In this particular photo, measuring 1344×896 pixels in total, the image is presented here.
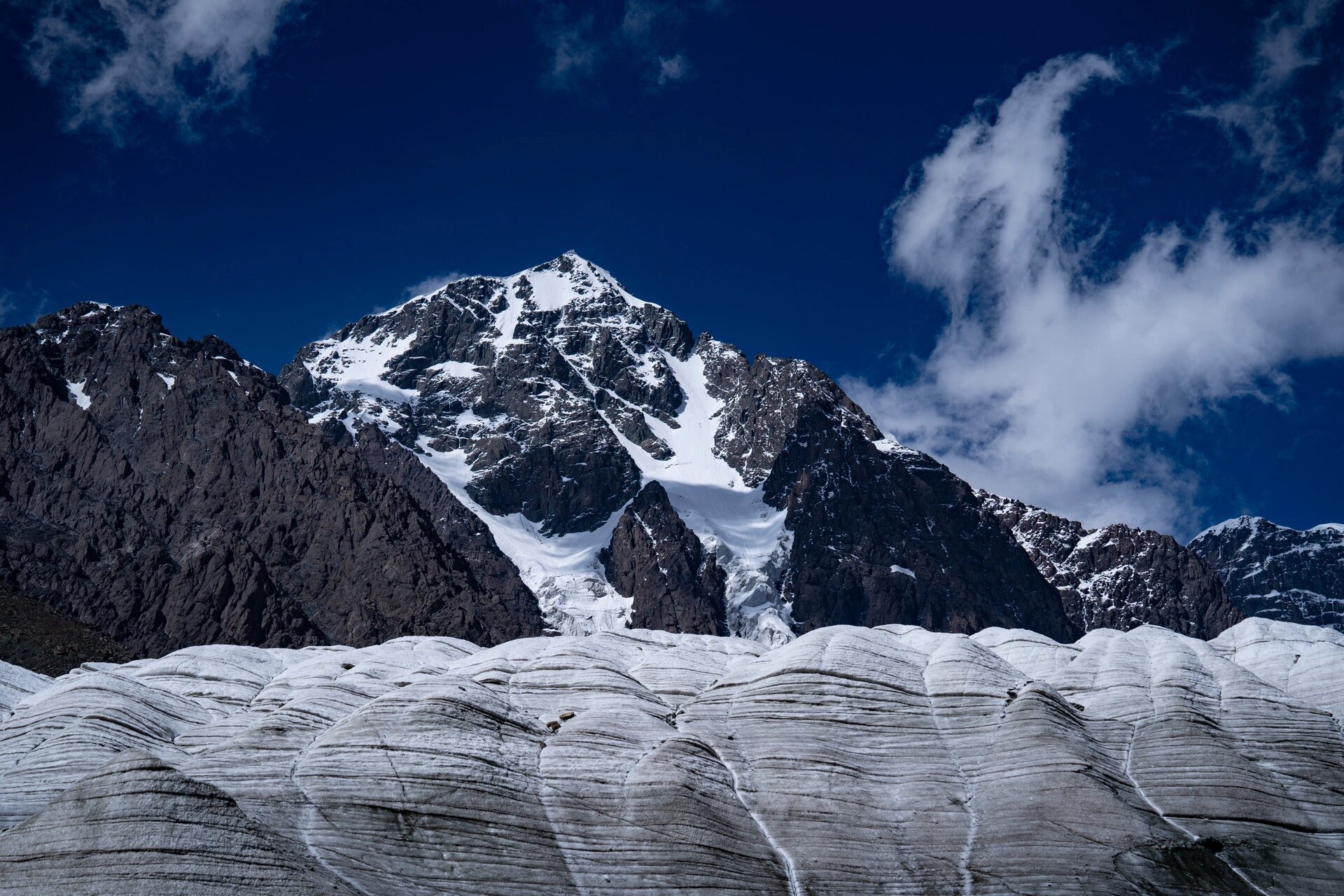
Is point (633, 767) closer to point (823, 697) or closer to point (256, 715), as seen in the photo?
point (823, 697)

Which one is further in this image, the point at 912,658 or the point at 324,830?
the point at 912,658

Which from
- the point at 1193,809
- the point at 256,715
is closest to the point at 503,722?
the point at 256,715

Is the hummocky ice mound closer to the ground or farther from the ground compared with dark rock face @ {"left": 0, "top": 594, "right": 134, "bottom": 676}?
closer to the ground

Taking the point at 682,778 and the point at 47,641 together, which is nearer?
the point at 682,778

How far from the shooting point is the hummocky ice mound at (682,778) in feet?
88.1

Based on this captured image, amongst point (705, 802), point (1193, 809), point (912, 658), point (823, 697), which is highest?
point (912, 658)

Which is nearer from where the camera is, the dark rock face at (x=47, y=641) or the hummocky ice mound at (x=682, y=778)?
the hummocky ice mound at (x=682, y=778)

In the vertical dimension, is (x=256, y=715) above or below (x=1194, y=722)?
below

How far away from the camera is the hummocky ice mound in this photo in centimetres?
2686

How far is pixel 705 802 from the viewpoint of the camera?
109 ft

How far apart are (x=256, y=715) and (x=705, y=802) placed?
16.1 metres

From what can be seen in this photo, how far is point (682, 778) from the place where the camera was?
33.7m

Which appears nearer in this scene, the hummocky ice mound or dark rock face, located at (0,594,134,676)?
the hummocky ice mound

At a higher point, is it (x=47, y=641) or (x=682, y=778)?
(x=47, y=641)
